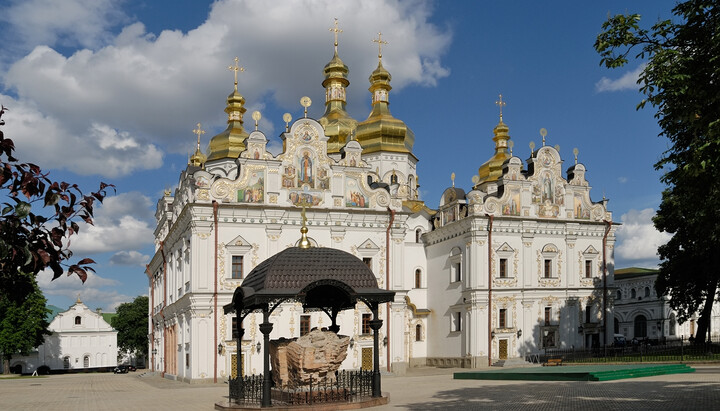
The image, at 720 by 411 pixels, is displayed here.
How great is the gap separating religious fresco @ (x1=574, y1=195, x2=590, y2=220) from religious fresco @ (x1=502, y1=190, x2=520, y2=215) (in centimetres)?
369

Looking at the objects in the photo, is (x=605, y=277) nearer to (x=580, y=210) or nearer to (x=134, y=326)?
(x=580, y=210)

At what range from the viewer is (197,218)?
34500 mm

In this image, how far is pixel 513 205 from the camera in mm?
41281

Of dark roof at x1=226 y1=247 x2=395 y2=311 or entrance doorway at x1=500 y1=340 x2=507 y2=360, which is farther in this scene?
entrance doorway at x1=500 y1=340 x2=507 y2=360

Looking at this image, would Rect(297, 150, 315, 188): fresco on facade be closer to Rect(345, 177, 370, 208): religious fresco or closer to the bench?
Rect(345, 177, 370, 208): religious fresco

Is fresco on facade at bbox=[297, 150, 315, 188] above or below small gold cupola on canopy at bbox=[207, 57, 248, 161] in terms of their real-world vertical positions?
below

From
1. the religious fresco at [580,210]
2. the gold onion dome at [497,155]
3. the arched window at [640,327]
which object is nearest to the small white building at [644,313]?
the arched window at [640,327]

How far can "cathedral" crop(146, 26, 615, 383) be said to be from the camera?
34.8m

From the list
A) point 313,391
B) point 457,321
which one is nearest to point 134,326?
point 457,321

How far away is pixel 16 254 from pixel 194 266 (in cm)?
2911

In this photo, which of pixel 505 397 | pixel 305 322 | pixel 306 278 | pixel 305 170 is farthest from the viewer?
pixel 305 170

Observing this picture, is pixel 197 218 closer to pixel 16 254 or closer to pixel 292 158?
pixel 292 158

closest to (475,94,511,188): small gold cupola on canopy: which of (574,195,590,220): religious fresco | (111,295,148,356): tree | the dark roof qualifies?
(574,195,590,220): religious fresco

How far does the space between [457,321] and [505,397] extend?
22.0 metres
